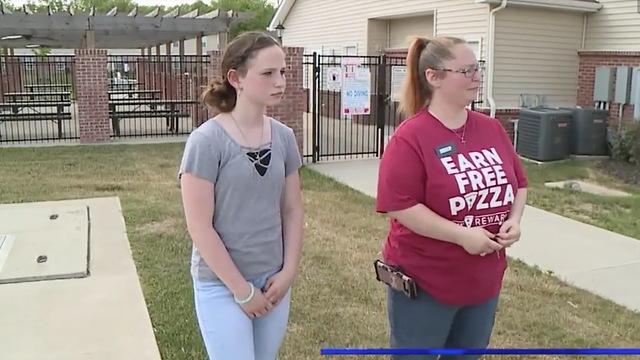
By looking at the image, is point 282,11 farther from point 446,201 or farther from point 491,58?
point 446,201

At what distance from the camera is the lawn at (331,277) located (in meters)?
4.02

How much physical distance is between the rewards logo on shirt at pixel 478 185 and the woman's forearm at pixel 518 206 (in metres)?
0.07

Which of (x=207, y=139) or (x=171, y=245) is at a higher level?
(x=207, y=139)

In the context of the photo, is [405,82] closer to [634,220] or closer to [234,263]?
[234,263]

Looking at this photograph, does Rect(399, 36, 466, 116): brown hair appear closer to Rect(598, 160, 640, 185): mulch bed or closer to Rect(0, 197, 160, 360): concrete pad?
Rect(0, 197, 160, 360): concrete pad

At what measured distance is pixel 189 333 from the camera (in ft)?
13.1

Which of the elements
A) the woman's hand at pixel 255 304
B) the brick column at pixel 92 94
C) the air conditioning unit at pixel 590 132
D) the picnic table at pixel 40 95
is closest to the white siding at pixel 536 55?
the air conditioning unit at pixel 590 132

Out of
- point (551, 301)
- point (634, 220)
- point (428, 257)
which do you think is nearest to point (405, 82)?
point (428, 257)

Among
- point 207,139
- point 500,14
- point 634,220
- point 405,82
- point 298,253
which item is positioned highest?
point 500,14

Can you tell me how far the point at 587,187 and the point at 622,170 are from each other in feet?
5.34

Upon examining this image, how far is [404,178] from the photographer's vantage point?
227 cm

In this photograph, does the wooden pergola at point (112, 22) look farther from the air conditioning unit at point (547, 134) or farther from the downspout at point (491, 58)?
the air conditioning unit at point (547, 134)

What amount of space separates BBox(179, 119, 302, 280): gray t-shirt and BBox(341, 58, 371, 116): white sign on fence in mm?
9095

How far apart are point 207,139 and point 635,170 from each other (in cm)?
1025
